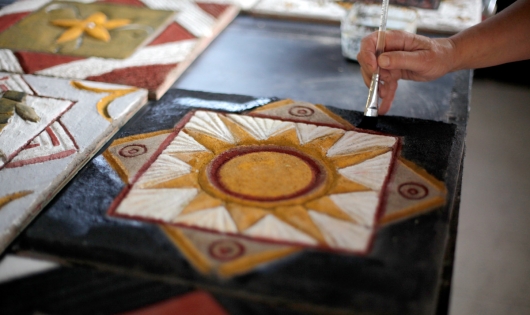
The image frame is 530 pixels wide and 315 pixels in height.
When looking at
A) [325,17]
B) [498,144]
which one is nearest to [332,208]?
[325,17]

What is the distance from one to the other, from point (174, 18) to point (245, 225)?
3.13 feet

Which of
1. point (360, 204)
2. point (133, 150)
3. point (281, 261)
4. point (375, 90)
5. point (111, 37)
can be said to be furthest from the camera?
point (111, 37)

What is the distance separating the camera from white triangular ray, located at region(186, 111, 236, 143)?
0.97 m

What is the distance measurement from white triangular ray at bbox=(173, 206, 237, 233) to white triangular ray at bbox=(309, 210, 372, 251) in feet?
0.40

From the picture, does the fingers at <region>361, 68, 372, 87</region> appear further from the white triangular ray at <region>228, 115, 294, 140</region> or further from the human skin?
the white triangular ray at <region>228, 115, 294, 140</region>

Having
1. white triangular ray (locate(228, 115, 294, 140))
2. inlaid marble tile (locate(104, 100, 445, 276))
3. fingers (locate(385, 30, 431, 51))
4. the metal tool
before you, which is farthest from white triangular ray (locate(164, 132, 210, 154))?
fingers (locate(385, 30, 431, 51))

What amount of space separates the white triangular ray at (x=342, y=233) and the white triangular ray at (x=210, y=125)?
0.29 meters

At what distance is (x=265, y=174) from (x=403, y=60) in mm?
388

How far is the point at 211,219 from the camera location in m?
0.74

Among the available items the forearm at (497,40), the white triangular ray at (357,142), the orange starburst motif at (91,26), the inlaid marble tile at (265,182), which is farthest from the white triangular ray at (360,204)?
the orange starburst motif at (91,26)

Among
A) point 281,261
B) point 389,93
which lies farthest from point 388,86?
point 281,261

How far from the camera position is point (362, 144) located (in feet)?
3.05

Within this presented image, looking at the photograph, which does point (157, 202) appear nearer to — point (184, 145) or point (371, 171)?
point (184, 145)

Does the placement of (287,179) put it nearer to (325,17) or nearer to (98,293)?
(98,293)
